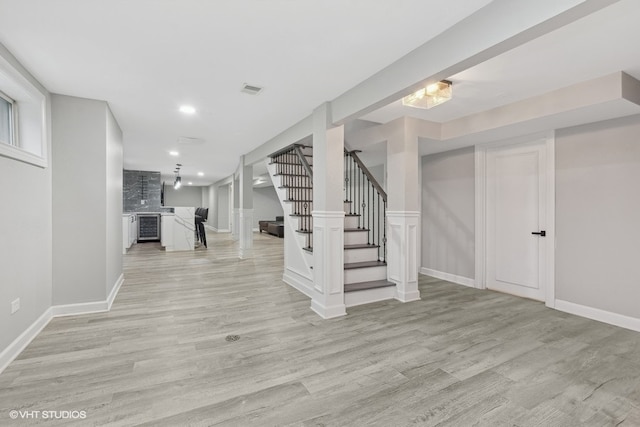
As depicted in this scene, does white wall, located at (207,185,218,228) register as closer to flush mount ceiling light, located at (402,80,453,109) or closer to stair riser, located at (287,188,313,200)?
stair riser, located at (287,188,313,200)

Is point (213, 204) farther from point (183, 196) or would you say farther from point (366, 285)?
point (366, 285)

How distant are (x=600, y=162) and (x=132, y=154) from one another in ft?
27.4

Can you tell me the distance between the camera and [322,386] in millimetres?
1957

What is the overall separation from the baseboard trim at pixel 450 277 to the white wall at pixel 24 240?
17.3 ft

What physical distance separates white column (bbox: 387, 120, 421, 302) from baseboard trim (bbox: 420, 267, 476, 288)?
49.1 inches

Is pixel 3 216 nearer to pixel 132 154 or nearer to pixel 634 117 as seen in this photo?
pixel 132 154

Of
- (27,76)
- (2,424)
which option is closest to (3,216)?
(27,76)

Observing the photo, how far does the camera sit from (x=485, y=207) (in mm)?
4391

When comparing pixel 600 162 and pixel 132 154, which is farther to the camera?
pixel 132 154

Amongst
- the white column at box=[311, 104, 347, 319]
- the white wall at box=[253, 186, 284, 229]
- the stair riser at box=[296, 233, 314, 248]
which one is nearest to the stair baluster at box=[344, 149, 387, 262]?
the stair riser at box=[296, 233, 314, 248]

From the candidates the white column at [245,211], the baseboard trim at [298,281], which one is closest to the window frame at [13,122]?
the baseboard trim at [298,281]

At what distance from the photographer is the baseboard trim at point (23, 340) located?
2.16m

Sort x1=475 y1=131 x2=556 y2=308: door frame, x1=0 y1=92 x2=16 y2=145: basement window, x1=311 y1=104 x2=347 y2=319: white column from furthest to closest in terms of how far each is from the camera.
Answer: x1=475 y1=131 x2=556 y2=308: door frame, x1=311 y1=104 x2=347 y2=319: white column, x1=0 y1=92 x2=16 y2=145: basement window

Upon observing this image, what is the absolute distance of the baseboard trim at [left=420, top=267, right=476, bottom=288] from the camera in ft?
14.9
